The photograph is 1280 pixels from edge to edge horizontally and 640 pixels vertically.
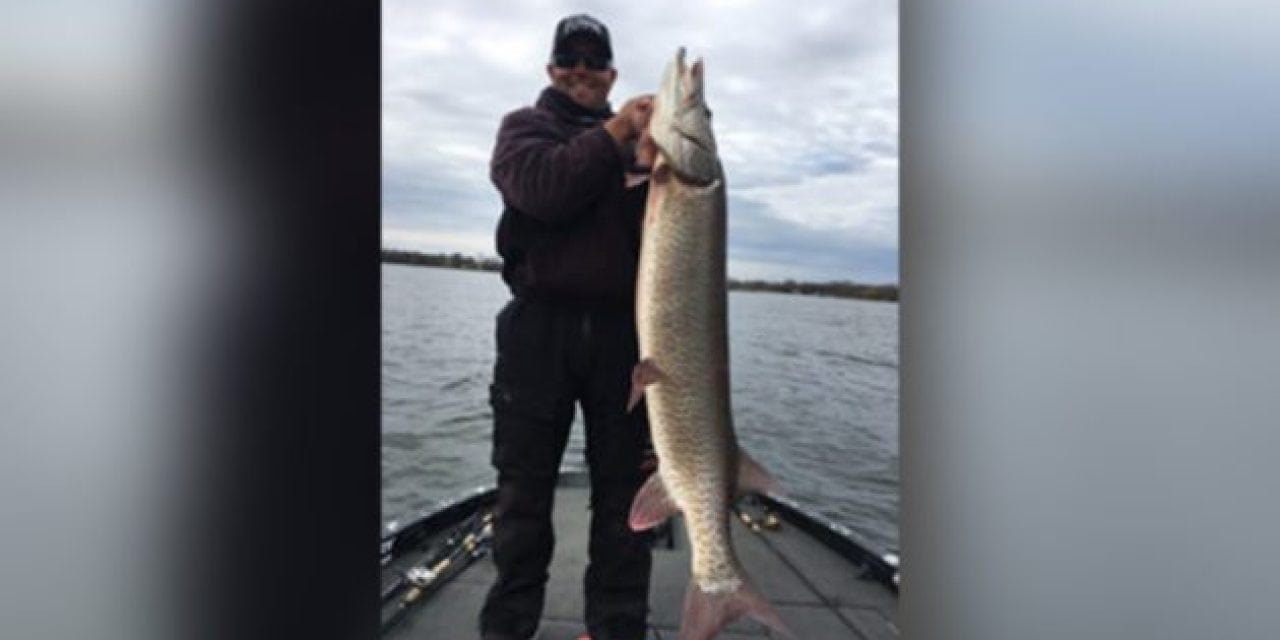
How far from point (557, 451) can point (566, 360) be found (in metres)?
0.24

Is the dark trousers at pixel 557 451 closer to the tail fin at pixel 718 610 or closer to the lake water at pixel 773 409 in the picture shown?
the tail fin at pixel 718 610

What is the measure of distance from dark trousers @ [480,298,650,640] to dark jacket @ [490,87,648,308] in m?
0.08

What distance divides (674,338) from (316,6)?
87 cm

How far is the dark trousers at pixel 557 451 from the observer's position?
175 centimetres

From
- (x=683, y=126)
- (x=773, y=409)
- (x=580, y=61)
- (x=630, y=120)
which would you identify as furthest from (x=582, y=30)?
(x=773, y=409)

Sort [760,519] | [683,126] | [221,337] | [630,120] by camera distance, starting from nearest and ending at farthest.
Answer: [221,337], [683,126], [630,120], [760,519]

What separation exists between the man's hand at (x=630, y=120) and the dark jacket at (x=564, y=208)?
1.0 inches

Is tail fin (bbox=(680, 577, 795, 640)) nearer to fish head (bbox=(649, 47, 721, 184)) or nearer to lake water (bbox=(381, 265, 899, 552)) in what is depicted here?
fish head (bbox=(649, 47, 721, 184))

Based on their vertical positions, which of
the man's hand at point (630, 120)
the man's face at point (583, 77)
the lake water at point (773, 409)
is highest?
the man's face at point (583, 77)

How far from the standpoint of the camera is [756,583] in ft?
8.55

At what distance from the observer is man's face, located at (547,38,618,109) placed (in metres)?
1.72

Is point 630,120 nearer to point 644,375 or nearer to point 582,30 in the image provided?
point 582,30

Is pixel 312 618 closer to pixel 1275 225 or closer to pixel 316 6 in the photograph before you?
pixel 316 6

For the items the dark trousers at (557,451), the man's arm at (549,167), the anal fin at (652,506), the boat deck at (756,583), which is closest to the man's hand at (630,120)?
the man's arm at (549,167)
